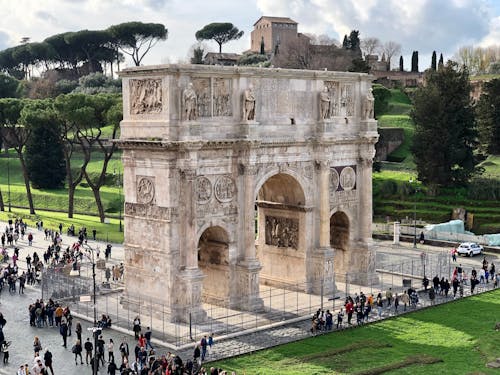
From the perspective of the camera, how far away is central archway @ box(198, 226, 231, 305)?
35.5 meters

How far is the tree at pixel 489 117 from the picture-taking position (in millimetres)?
67875

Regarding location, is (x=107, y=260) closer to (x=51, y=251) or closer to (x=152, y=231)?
(x=51, y=251)

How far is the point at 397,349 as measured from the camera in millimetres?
30250

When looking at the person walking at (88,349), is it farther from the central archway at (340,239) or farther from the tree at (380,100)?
the tree at (380,100)

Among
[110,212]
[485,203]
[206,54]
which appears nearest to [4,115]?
[110,212]

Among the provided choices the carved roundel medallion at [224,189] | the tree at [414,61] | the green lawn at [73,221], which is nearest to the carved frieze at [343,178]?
the carved roundel medallion at [224,189]

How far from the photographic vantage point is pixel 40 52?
→ 4798 inches

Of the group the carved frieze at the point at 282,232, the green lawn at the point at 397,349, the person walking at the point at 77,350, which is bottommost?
the green lawn at the point at 397,349

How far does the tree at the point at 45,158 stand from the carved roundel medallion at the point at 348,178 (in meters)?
36.9

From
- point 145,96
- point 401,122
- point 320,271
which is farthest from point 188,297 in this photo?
point 401,122

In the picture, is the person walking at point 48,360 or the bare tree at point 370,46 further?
the bare tree at point 370,46

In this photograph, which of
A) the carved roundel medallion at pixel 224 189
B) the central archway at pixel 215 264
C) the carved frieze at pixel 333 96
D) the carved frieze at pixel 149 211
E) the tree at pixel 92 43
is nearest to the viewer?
the carved frieze at pixel 149 211

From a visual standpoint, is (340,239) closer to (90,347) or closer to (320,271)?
(320,271)

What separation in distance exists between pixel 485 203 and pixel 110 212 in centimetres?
3097
